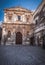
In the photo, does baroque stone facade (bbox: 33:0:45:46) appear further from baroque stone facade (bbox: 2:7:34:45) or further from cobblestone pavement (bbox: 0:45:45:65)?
cobblestone pavement (bbox: 0:45:45:65)

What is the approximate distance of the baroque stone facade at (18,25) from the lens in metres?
13.6

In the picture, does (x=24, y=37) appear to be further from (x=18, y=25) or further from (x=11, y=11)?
(x=11, y=11)

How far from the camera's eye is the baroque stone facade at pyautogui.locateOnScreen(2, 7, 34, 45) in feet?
44.5

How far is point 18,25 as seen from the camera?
14.0 metres

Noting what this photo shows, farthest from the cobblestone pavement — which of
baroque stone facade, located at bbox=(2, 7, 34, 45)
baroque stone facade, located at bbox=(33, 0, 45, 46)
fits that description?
baroque stone facade, located at bbox=(2, 7, 34, 45)

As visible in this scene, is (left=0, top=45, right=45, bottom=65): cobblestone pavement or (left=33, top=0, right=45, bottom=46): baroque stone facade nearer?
(left=0, top=45, right=45, bottom=65): cobblestone pavement

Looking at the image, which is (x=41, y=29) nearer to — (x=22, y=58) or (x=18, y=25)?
(x=18, y=25)

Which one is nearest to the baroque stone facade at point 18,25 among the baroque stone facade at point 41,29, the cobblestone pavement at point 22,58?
the baroque stone facade at point 41,29

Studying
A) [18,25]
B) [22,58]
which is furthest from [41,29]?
[22,58]

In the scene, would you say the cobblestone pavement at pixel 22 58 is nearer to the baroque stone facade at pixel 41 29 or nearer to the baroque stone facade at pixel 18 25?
the baroque stone facade at pixel 41 29

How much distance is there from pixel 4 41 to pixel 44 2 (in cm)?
553

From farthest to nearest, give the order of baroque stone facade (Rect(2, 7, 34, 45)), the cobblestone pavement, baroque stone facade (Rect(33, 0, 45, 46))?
baroque stone facade (Rect(2, 7, 34, 45)), baroque stone facade (Rect(33, 0, 45, 46)), the cobblestone pavement

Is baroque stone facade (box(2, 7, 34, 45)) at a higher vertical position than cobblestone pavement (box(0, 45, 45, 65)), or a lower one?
higher

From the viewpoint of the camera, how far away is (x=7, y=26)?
45.5ft
